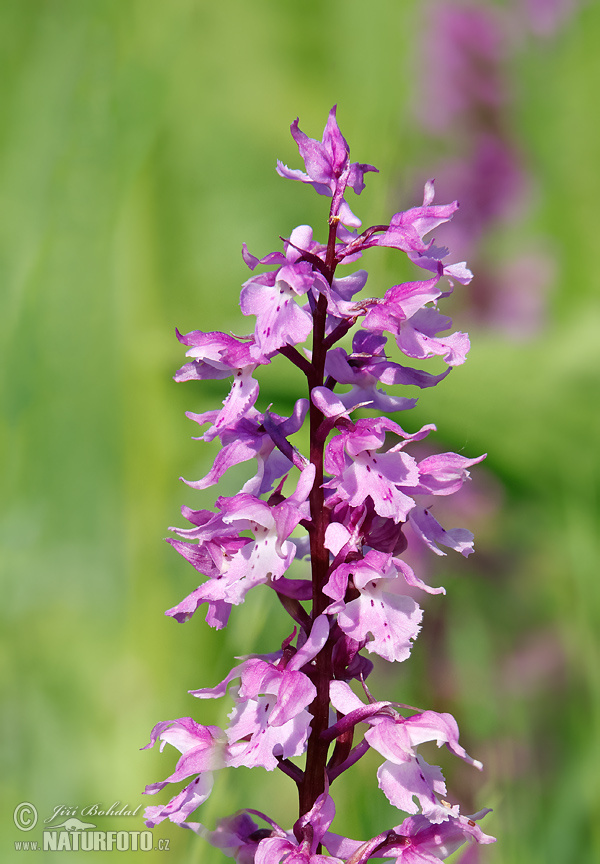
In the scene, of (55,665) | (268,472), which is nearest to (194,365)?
(268,472)

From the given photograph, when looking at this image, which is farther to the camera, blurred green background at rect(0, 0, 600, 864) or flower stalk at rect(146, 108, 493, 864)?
blurred green background at rect(0, 0, 600, 864)

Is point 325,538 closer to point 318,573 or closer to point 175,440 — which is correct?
point 318,573

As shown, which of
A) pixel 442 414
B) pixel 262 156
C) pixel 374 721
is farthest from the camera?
pixel 262 156

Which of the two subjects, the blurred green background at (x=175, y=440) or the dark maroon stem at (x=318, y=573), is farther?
the blurred green background at (x=175, y=440)

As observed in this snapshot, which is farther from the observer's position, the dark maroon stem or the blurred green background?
the blurred green background

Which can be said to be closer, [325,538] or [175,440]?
[325,538]

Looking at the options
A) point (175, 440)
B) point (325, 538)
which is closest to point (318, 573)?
point (325, 538)

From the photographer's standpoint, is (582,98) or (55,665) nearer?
(55,665)

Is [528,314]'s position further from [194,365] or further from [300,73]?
[194,365]
